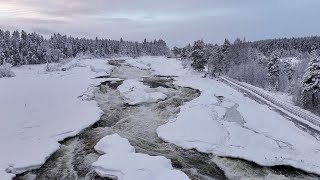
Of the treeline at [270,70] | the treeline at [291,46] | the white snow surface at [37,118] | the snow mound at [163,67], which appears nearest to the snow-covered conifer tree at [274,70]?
the treeline at [270,70]

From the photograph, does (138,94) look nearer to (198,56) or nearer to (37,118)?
(37,118)

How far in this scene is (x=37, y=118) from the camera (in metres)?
36.0

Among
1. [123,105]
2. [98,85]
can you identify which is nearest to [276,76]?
[98,85]

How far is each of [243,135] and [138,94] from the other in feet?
64.7

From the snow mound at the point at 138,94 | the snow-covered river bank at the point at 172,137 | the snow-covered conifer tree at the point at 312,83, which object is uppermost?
the snow-covered conifer tree at the point at 312,83

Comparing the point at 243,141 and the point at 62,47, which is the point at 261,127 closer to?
the point at 243,141

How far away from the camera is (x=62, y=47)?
153 m

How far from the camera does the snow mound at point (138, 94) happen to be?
150 feet

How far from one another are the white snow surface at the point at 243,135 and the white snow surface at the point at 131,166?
5.13 metres

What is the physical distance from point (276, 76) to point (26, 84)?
158ft

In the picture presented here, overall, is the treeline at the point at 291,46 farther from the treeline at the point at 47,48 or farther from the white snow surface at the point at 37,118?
the white snow surface at the point at 37,118

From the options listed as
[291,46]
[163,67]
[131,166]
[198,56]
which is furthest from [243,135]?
[291,46]

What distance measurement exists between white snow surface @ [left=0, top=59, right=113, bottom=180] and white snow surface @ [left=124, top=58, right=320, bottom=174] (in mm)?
8429

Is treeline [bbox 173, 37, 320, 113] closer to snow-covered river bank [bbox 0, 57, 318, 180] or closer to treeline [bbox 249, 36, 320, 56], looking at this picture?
treeline [bbox 249, 36, 320, 56]
